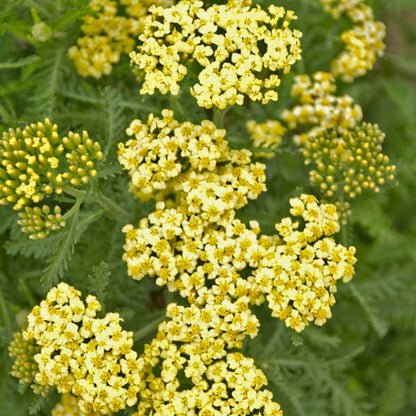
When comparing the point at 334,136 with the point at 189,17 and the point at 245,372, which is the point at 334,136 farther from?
the point at 245,372

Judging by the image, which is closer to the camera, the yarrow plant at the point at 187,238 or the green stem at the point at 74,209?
the yarrow plant at the point at 187,238

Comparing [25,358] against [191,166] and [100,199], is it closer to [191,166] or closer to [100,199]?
[100,199]

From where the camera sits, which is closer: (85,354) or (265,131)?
(85,354)

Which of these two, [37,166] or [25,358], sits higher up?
[37,166]

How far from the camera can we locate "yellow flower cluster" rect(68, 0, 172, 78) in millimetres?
3004

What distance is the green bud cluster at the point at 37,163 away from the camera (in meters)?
2.34

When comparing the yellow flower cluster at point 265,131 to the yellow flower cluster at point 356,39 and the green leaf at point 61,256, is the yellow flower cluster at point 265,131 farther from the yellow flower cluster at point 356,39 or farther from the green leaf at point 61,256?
the green leaf at point 61,256

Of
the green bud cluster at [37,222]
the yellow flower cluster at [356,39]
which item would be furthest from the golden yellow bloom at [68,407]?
the yellow flower cluster at [356,39]

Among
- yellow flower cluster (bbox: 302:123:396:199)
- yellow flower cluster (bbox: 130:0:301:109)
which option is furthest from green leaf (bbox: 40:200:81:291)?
yellow flower cluster (bbox: 302:123:396:199)

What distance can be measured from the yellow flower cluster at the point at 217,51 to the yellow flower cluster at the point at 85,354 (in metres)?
1.05

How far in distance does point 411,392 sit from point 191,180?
2945 millimetres

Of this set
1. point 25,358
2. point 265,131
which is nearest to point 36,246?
point 25,358

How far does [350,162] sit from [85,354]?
158 cm

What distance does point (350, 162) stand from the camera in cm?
283
